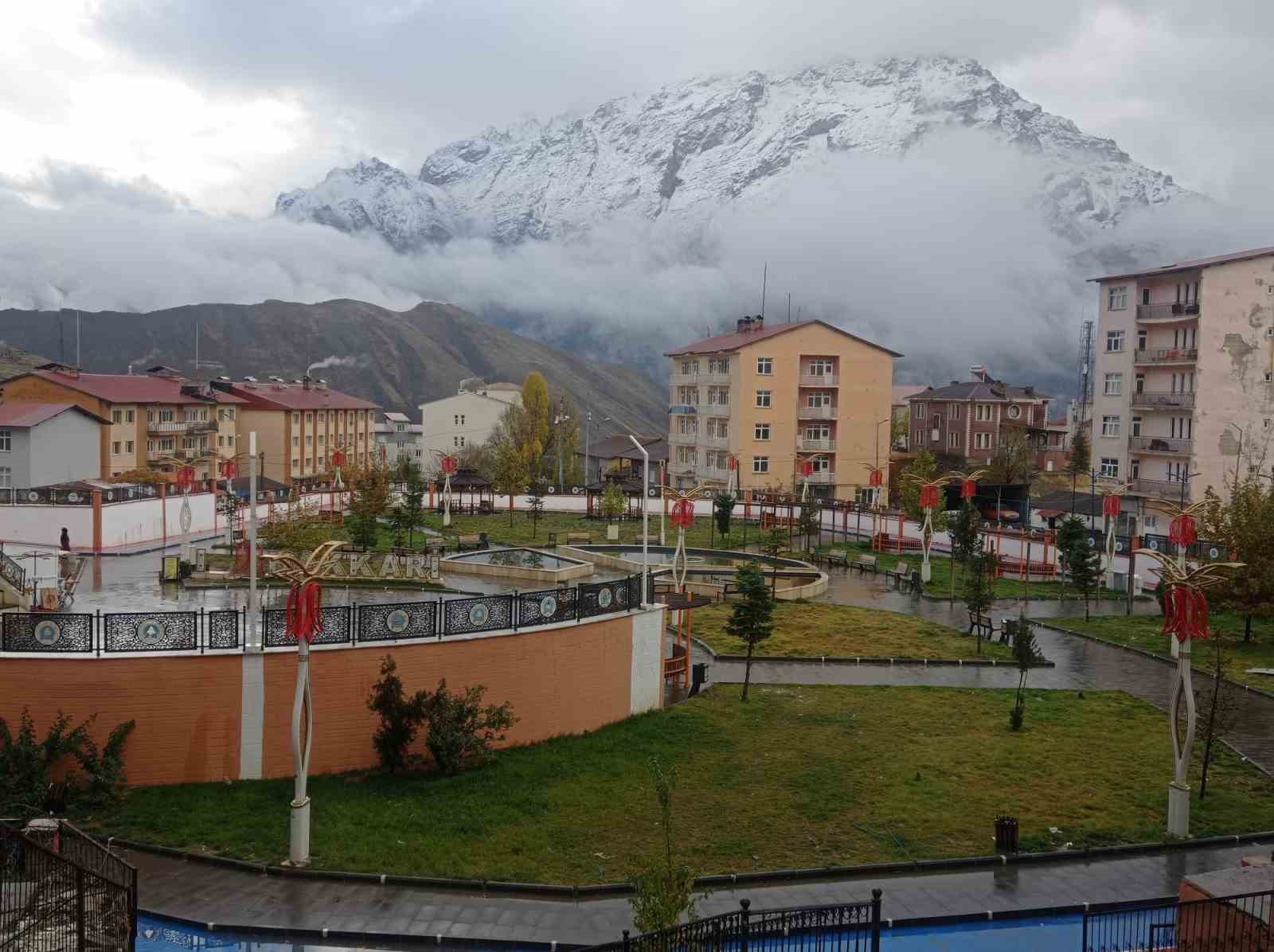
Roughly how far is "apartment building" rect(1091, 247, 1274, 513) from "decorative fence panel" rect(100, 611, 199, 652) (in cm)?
4332

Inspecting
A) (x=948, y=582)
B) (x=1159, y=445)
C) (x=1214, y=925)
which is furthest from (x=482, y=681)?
(x=1159, y=445)

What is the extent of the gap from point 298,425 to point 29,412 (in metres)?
29.3

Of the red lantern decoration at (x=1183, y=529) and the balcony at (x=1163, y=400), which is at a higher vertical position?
the balcony at (x=1163, y=400)

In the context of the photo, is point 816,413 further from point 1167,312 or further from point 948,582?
point 948,582

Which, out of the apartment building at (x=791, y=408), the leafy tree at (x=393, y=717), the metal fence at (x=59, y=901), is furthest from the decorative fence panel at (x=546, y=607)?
the apartment building at (x=791, y=408)

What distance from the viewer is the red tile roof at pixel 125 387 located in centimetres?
5918

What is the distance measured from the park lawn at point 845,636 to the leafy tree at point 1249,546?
6253mm

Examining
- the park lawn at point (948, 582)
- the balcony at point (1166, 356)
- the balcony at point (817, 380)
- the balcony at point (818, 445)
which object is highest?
the balcony at point (1166, 356)

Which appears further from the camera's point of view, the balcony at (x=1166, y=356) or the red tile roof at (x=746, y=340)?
the red tile roof at (x=746, y=340)

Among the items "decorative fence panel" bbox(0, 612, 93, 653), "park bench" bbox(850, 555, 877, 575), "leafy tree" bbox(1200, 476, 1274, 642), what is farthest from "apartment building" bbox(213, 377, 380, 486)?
"decorative fence panel" bbox(0, 612, 93, 653)

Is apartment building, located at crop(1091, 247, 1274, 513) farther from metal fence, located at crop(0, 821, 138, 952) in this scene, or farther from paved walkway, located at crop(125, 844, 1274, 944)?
metal fence, located at crop(0, 821, 138, 952)

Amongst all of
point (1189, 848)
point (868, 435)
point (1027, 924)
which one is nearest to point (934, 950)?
point (1027, 924)

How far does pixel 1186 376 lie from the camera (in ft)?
172

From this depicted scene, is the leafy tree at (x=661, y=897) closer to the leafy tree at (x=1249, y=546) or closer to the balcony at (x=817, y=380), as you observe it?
the leafy tree at (x=1249, y=546)
